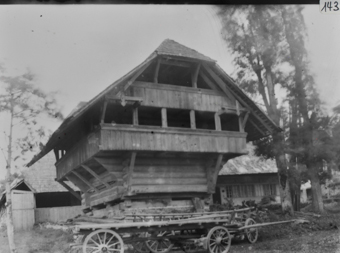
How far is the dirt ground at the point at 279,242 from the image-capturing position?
45.4ft

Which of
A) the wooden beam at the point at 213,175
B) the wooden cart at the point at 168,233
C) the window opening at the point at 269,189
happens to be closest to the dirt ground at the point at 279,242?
the wooden cart at the point at 168,233

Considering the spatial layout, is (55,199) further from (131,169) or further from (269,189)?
(131,169)

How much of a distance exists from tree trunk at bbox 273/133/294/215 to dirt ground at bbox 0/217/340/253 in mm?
2271

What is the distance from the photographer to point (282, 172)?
2061 cm

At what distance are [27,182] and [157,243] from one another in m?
17.7

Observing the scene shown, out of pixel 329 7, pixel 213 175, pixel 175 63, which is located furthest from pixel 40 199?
pixel 329 7

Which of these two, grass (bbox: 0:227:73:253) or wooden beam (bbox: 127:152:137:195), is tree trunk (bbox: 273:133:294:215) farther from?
grass (bbox: 0:227:73:253)

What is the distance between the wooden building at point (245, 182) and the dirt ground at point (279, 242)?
33.9 ft

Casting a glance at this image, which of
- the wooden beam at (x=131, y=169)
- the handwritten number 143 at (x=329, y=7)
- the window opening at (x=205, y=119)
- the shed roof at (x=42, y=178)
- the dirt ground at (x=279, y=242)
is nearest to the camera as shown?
the handwritten number 143 at (x=329, y=7)

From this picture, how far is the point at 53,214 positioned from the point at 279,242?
19.6 meters

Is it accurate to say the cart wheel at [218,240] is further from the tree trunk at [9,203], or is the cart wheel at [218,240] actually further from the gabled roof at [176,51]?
the tree trunk at [9,203]

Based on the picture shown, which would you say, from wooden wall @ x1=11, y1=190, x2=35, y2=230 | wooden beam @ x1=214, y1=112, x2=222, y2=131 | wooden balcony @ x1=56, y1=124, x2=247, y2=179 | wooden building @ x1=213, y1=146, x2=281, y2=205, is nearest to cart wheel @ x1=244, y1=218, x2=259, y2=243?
wooden balcony @ x1=56, y1=124, x2=247, y2=179

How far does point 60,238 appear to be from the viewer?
68.3 feet

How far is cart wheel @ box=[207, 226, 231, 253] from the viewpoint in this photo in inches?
526
